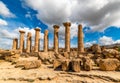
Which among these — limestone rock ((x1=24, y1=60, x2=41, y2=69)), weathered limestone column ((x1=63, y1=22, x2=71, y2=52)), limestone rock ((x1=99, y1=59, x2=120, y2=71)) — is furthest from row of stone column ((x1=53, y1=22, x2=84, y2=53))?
limestone rock ((x1=99, y1=59, x2=120, y2=71))

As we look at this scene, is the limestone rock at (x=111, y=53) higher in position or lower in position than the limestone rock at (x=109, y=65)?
higher

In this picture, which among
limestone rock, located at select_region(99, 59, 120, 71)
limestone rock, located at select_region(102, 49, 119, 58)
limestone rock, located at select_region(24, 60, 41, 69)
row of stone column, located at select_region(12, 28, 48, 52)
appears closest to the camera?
limestone rock, located at select_region(99, 59, 120, 71)

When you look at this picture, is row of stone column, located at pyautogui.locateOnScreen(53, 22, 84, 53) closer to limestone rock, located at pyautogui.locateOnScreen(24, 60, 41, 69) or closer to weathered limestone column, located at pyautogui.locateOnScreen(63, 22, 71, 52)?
weathered limestone column, located at pyautogui.locateOnScreen(63, 22, 71, 52)

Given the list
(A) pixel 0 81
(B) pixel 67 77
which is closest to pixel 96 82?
(B) pixel 67 77

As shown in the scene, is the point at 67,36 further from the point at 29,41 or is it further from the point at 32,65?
the point at 32,65

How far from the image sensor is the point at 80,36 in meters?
28.4

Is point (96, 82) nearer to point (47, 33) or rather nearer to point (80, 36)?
point (80, 36)

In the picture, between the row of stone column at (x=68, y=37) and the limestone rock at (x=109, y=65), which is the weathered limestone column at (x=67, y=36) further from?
the limestone rock at (x=109, y=65)

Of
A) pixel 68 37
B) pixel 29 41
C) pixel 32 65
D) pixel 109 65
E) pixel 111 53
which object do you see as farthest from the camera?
pixel 29 41

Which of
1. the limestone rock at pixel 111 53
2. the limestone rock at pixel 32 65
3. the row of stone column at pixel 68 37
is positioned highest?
the row of stone column at pixel 68 37

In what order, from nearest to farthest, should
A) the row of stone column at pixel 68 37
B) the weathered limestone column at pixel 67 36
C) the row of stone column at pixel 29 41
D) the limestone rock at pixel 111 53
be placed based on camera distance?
the limestone rock at pixel 111 53 → the row of stone column at pixel 68 37 → the weathered limestone column at pixel 67 36 → the row of stone column at pixel 29 41

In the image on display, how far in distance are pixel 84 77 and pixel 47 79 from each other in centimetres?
258

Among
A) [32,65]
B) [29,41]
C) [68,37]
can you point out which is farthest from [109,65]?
[29,41]

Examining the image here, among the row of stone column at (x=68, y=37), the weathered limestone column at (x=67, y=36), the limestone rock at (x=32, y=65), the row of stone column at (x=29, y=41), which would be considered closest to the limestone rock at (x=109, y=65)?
the limestone rock at (x=32, y=65)
